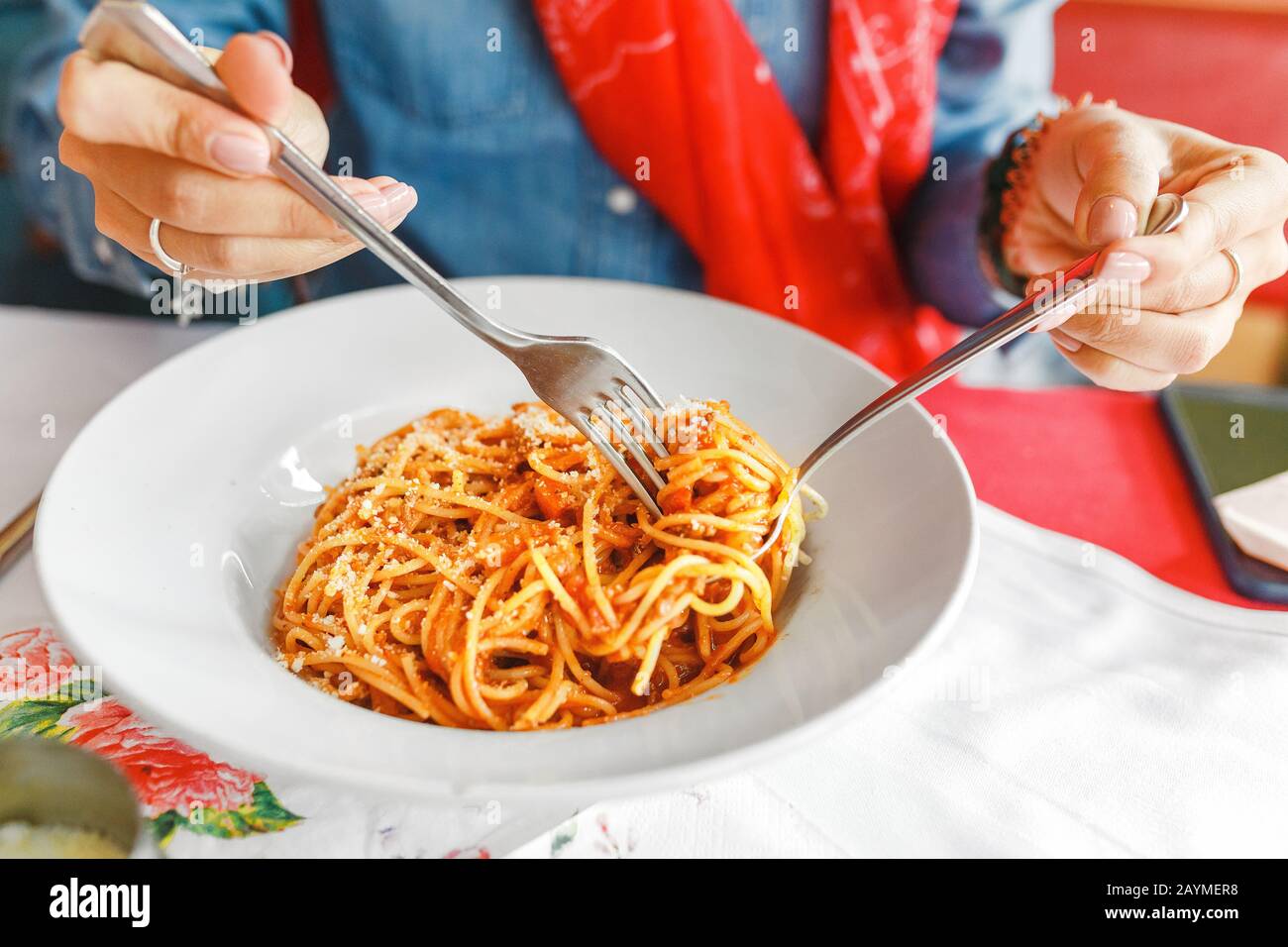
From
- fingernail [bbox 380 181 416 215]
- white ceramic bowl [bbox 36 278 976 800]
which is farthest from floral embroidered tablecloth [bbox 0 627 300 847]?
fingernail [bbox 380 181 416 215]

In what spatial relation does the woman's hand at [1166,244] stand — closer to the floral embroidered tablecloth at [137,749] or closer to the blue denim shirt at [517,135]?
the blue denim shirt at [517,135]

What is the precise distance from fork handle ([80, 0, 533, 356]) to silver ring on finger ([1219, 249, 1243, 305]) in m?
1.04

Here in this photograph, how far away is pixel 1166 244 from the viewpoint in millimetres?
1026

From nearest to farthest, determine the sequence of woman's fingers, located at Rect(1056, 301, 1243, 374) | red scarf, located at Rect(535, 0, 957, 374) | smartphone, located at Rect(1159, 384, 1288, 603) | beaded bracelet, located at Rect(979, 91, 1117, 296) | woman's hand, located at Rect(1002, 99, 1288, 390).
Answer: woman's hand, located at Rect(1002, 99, 1288, 390) < woman's fingers, located at Rect(1056, 301, 1243, 374) < smartphone, located at Rect(1159, 384, 1288, 603) < beaded bracelet, located at Rect(979, 91, 1117, 296) < red scarf, located at Rect(535, 0, 957, 374)

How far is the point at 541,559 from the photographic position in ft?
3.68

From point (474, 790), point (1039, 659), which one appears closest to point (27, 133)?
point (474, 790)

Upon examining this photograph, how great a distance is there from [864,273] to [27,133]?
1.76m

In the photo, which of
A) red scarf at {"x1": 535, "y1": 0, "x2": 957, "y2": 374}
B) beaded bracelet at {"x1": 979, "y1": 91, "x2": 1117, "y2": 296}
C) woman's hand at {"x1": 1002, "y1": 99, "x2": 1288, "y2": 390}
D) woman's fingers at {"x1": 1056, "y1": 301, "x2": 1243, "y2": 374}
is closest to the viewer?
woman's hand at {"x1": 1002, "y1": 99, "x2": 1288, "y2": 390}

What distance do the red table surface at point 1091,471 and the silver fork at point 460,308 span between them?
2.25 ft

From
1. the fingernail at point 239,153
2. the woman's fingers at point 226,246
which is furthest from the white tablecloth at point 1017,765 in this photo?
the fingernail at point 239,153

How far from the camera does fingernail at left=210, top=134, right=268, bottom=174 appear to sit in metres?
0.87

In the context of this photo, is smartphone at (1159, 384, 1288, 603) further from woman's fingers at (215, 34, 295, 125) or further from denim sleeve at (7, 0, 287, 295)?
denim sleeve at (7, 0, 287, 295)

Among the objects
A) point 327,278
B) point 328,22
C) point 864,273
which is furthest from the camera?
point 327,278
